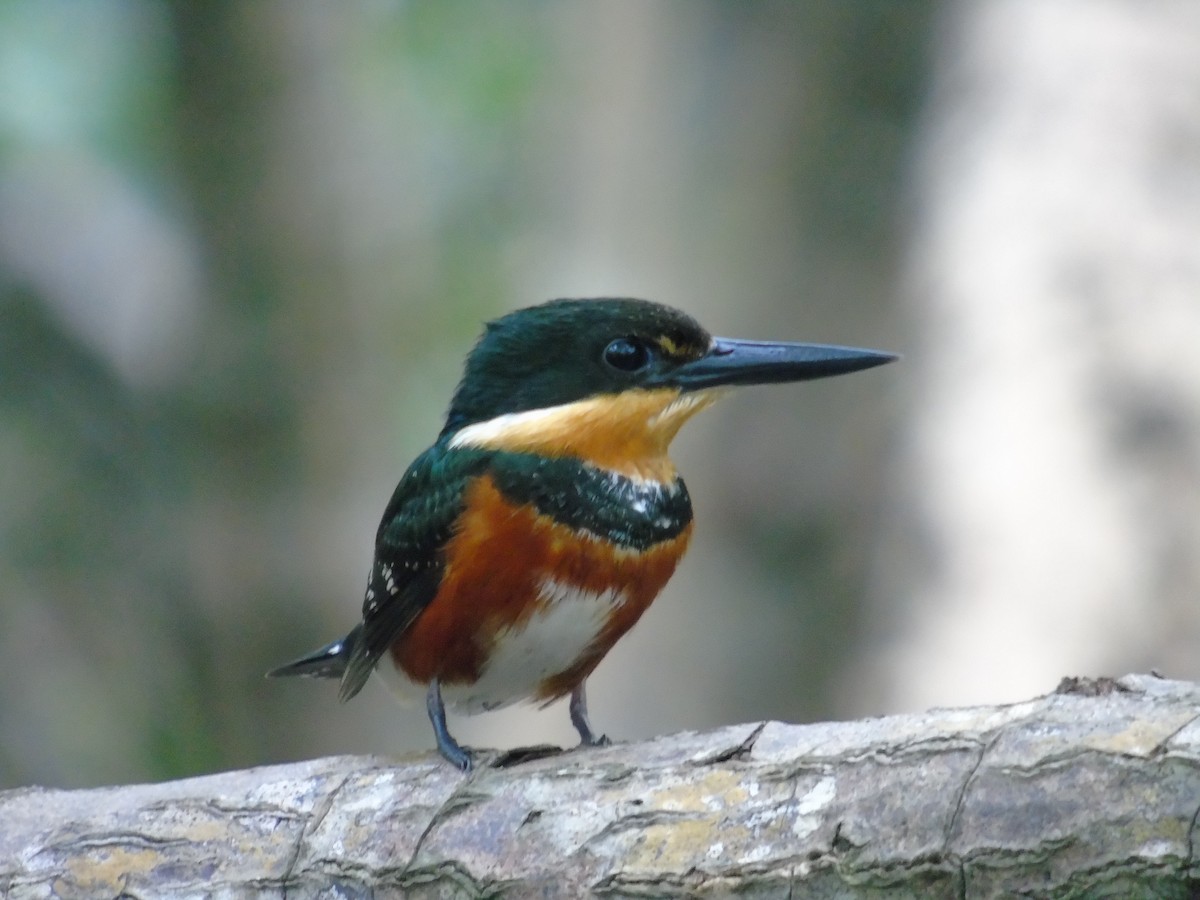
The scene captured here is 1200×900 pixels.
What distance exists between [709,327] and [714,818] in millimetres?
3646

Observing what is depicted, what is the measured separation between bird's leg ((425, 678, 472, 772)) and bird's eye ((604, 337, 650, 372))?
2.88 ft

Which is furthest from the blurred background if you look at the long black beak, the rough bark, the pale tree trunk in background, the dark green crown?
the rough bark

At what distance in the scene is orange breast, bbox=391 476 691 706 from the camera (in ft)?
10.9

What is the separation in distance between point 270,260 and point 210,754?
2192 mm

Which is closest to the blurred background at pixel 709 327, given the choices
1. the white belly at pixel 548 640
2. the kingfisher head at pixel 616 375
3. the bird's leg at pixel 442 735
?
the kingfisher head at pixel 616 375

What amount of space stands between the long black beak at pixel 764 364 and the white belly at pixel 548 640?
1.84 ft

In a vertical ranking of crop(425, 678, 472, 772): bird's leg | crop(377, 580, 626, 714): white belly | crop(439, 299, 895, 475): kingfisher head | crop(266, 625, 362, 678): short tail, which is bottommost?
crop(266, 625, 362, 678): short tail

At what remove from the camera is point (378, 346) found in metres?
6.34

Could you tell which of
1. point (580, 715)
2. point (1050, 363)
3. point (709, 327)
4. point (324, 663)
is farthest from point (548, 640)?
point (709, 327)

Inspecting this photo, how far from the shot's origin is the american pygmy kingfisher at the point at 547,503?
3.36 m

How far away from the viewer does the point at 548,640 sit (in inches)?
134

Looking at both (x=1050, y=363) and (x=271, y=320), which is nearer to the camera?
(x=1050, y=363)

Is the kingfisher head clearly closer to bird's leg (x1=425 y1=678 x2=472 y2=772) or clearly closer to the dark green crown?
the dark green crown

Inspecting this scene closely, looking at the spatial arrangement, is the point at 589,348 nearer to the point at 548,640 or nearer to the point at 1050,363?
the point at 548,640
